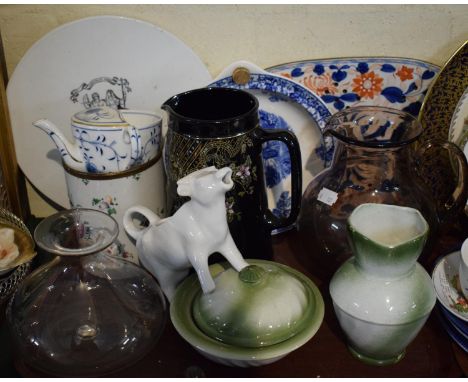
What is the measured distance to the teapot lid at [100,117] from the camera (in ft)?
2.15

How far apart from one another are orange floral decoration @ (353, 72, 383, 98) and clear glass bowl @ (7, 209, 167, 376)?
421 millimetres

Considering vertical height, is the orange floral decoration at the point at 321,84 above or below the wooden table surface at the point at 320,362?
above

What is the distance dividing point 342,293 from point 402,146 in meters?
0.20

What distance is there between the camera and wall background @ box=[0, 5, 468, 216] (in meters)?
0.74

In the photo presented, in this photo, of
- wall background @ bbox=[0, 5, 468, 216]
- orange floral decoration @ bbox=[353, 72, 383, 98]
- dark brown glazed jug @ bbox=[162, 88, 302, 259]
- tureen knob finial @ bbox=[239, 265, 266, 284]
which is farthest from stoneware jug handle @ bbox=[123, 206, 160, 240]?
orange floral decoration @ bbox=[353, 72, 383, 98]

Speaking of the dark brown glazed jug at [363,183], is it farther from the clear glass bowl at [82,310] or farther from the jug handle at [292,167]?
the clear glass bowl at [82,310]

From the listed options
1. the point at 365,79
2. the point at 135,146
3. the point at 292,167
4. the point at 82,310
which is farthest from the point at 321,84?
the point at 82,310

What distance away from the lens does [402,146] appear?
2.09 ft

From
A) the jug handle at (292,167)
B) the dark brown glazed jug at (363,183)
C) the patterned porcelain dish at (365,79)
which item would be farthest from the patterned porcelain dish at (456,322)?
the patterned porcelain dish at (365,79)

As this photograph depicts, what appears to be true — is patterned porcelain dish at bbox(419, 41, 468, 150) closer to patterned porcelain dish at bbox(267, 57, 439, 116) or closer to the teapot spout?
patterned porcelain dish at bbox(267, 57, 439, 116)

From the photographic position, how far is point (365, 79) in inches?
30.9

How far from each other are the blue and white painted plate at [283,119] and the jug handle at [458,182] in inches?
6.3

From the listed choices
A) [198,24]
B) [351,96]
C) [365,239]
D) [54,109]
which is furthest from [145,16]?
[365,239]

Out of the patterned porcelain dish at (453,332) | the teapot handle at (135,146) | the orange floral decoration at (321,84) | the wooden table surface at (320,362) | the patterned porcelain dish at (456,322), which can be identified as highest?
the orange floral decoration at (321,84)
